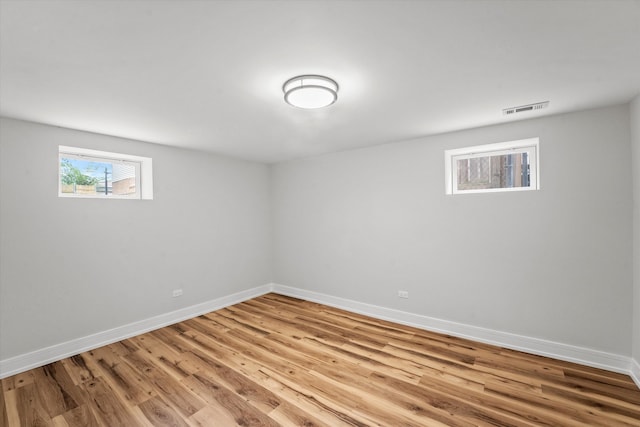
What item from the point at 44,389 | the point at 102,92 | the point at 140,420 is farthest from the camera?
the point at 44,389

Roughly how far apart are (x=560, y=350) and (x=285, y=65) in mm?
3608

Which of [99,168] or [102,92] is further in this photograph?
[99,168]

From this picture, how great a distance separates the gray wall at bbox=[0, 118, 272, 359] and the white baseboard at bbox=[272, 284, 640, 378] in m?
2.12

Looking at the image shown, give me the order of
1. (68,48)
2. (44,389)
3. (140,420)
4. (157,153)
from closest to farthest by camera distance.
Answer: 1. (68,48)
2. (140,420)
3. (44,389)
4. (157,153)

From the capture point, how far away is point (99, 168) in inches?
130

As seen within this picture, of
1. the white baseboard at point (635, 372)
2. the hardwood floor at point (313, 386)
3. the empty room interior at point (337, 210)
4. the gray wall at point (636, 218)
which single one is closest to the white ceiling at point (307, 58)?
the empty room interior at point (337, 210)

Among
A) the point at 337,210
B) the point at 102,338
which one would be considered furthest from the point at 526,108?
the point at 102,338

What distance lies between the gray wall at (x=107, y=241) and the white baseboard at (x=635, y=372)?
4659 millimetres

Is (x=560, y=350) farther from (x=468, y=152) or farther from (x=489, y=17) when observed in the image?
(x=489, y=17)

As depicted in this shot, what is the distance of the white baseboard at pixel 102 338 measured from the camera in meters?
2.57

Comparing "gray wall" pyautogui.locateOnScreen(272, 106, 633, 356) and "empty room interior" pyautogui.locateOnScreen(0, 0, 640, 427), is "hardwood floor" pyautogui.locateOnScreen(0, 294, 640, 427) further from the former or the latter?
"gray wall" pyautogui.locateOnScreen(272, 106, 633, 356)

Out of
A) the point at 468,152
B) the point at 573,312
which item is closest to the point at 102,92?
the point at 468,152

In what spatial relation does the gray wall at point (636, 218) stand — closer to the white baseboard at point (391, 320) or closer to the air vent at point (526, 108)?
the white baseboard at point (391, 320)

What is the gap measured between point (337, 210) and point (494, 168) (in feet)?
7.07
